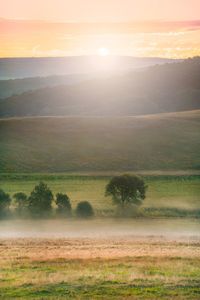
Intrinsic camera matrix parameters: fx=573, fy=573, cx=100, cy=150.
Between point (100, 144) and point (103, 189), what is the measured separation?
3175 cm

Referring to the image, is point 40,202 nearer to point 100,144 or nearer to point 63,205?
point 63,205

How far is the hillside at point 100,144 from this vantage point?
263 feet

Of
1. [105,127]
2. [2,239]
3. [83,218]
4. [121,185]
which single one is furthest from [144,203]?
[105,127]

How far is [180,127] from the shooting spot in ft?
357

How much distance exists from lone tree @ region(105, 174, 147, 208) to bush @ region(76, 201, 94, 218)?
12.2ft

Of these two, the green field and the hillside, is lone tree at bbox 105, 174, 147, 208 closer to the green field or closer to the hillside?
the green field

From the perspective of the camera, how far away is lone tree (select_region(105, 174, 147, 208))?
5353 centimetres

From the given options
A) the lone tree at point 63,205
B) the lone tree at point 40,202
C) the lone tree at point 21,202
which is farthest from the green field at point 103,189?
the lone tree at point 21,202

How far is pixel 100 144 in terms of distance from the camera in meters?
94.2

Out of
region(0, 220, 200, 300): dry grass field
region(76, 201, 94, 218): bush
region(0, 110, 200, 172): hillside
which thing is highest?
Answer: region(0, 110, 200, 172): hillside

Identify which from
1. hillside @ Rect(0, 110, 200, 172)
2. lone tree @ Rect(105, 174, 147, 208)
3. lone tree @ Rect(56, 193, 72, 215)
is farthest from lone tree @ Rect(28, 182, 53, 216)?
hillside @ Rect(0, 110, 200, 172)

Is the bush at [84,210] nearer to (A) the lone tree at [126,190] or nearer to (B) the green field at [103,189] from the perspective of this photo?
(B) the green field at [103,189]

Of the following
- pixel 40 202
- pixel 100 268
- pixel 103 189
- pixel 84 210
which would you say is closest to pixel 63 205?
pixel 40 202

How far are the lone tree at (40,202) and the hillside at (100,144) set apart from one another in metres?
24.3
